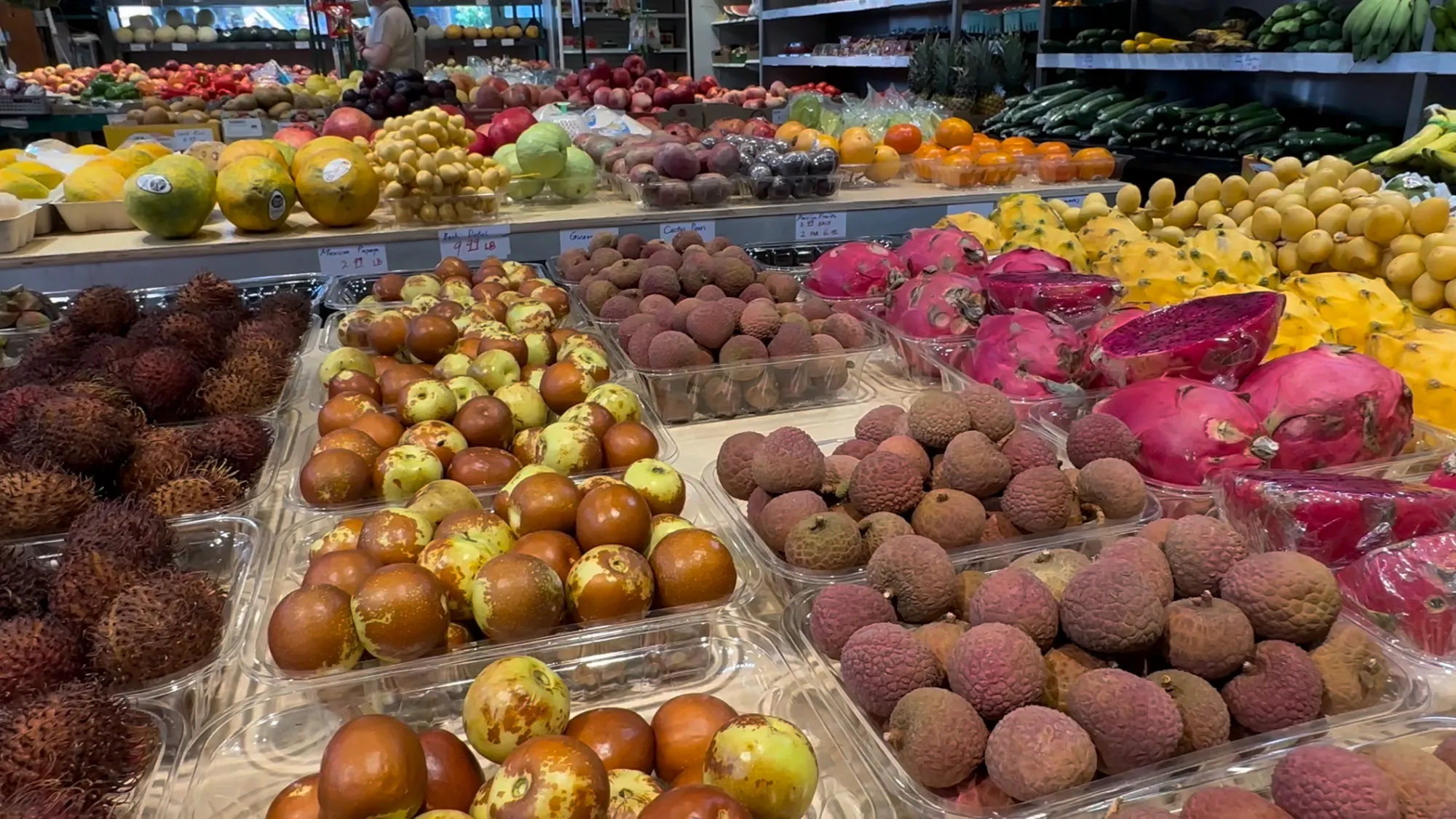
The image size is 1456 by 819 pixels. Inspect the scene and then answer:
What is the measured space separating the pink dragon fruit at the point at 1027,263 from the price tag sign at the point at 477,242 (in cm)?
127

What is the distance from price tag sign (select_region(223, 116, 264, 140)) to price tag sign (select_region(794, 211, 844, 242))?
2357mm

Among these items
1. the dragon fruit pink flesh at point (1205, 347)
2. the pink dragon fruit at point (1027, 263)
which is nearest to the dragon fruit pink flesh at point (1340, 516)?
the dragon fruit pink flesh at point (1205, 347)

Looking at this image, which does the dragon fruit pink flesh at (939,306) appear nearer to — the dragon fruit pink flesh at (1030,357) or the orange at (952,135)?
the dragon fruit pink flesh at (1030,357)

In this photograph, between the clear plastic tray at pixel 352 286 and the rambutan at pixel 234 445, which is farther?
the clear plastic tray at pixel 352 286

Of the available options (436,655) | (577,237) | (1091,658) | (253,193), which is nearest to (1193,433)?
(1091,658)

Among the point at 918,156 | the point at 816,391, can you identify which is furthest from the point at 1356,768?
the point at 918,156

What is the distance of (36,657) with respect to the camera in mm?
830

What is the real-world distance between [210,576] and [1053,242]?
5.62ft

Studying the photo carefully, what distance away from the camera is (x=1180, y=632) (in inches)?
31.6

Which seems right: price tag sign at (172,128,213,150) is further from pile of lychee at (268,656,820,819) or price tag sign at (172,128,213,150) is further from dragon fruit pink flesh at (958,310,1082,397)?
pile of lychee at (268,656,820,819)

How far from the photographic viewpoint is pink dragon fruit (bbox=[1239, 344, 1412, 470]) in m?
1.16

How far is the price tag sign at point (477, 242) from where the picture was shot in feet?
7.73

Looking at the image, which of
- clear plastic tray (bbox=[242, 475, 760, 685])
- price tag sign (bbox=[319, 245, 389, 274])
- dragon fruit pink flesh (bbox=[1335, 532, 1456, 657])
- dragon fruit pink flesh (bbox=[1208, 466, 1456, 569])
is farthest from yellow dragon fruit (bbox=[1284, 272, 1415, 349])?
price tag sign (bbox=[319, 245, 389, 274])

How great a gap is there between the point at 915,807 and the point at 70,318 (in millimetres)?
1594
